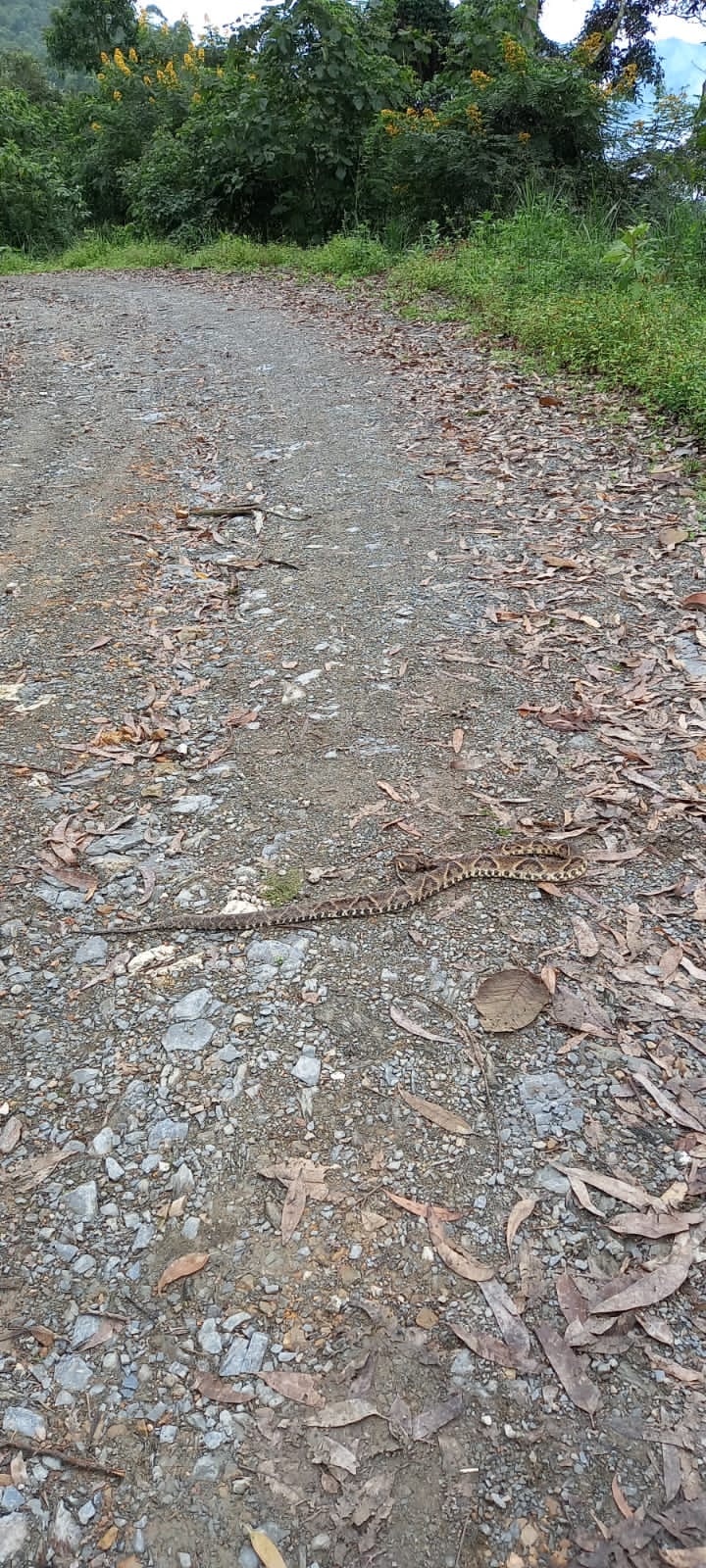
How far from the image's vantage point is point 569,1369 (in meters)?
1.91

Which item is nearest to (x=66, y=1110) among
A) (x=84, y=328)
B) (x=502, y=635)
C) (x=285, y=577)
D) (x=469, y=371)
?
(x=502, y=635)

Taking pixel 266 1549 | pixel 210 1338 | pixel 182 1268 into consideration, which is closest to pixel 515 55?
pixel 182 1268

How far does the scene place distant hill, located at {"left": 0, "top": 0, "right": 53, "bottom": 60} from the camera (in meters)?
58.7

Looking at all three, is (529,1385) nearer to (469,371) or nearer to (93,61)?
(469,371)

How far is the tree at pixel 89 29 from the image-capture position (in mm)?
25953

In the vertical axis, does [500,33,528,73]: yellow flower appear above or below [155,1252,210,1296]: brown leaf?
above

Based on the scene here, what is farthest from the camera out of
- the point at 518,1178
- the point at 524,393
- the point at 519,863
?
the point at 524,393

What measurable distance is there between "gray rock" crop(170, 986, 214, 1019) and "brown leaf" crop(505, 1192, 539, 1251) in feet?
3.34

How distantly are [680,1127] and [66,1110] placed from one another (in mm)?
1551

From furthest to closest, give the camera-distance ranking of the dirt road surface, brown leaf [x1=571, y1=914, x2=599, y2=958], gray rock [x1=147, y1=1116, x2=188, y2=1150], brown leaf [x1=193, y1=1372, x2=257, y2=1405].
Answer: brown leaf [x1=571, y1=914, x2=599, y2=958] → gray rock [x1=147, y1=1116, x2=188, y2=1150] → brown leaf [x1=193, y1=1372, x2=257, y2=1405] → the dirt road surface

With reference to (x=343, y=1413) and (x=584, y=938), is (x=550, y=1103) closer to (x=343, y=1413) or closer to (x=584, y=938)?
(x=584, y=938)

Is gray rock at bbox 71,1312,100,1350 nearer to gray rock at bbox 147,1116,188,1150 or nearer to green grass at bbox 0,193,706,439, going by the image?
gray rock at bbox 147,1116,188,1150

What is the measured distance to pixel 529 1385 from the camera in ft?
6.19

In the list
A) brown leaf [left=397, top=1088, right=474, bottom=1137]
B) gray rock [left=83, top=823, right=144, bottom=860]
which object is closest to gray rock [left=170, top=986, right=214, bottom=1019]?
brown leaf [left=397, top=1088, right=474, bottom=1137]
